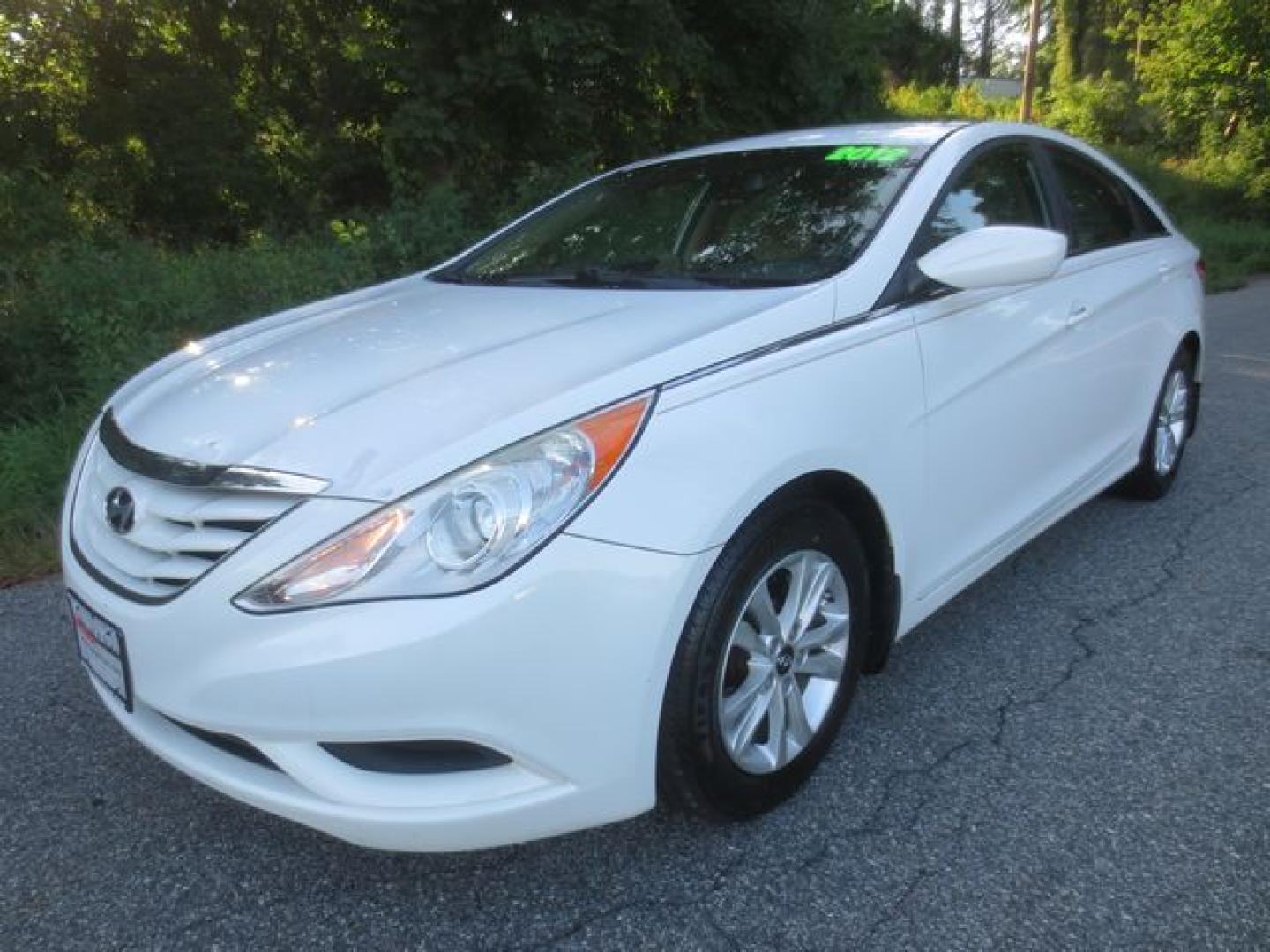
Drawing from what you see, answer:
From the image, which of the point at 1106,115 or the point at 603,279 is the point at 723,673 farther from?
the point at 1106,115

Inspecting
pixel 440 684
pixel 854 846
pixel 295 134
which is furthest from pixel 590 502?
pixel 295 134

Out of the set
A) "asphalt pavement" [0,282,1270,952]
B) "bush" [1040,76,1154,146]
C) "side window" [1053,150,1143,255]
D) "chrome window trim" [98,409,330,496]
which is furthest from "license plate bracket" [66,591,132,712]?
"bush" [1040,76,1154,146]

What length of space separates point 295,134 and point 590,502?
1381cm

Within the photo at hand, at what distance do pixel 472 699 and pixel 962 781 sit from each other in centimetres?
128

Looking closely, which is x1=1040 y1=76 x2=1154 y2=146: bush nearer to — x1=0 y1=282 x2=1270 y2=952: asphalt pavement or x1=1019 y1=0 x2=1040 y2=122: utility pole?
x1=1019 y1=0 x2=1040 y2=122: utility pole

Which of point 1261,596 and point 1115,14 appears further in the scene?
point 1115,14

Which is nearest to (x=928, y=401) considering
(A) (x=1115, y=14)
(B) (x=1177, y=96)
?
(B) (x=1177, y=96)

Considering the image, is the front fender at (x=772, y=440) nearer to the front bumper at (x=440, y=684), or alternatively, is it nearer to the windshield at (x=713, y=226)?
the front bumper at (x=440, y=684)

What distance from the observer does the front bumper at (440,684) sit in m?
1.63

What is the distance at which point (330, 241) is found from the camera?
320 inches

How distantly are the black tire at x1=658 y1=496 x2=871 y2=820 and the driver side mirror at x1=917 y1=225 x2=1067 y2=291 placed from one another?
67 cm

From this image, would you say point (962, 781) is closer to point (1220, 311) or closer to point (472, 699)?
point (472, 699)

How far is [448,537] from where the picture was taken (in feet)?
5.55

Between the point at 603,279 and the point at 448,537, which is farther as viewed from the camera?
the point at 603,279
